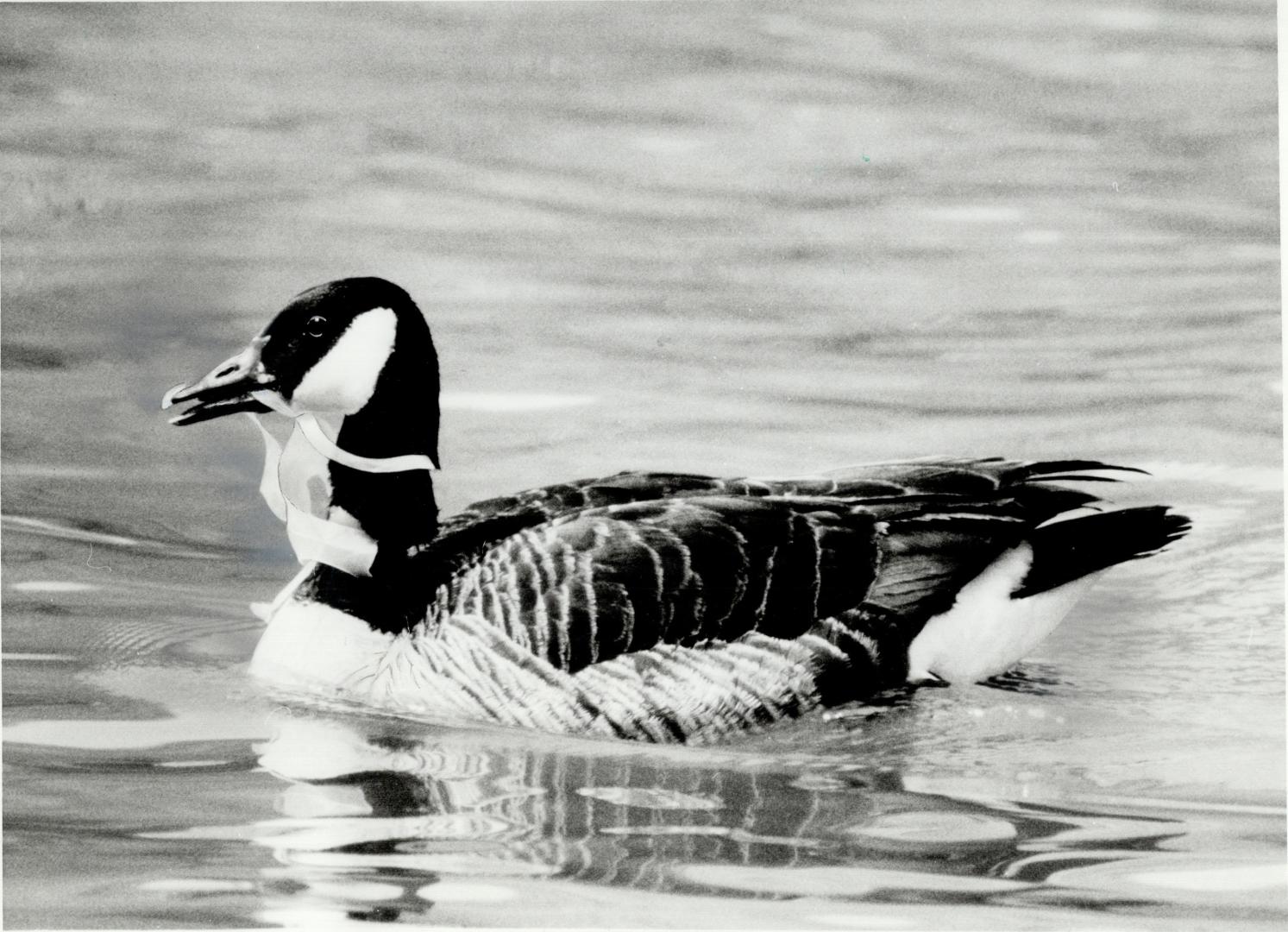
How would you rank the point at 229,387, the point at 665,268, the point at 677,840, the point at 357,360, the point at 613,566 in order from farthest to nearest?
the point at 665,268 < the point at 357,360 < the point at 229,387 < the point at 613,566 < the point at 677,840

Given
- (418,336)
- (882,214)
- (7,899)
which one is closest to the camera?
(7,899)

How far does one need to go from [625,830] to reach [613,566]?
0.79 meters

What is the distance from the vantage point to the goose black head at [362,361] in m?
5.52

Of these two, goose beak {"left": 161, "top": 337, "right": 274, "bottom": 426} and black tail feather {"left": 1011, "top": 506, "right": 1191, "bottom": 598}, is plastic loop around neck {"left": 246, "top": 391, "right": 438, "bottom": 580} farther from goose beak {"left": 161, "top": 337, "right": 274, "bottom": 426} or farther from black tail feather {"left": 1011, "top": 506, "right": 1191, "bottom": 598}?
black tail feather {"left": 1011, "top": 506, "right": 1191, "bottom": 598}

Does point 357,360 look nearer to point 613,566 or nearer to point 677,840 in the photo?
point 613,566

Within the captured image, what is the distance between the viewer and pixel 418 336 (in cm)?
557

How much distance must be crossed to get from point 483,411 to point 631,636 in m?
1.22

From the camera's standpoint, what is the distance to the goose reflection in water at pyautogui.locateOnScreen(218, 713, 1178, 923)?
4586 millimetres

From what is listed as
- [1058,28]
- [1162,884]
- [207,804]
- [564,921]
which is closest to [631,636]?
[564,921]

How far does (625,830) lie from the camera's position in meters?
4.77

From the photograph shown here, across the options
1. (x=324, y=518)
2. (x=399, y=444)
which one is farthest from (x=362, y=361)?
(x=324, y=518)

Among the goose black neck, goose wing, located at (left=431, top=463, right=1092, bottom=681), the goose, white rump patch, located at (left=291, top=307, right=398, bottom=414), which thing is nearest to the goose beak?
the goose

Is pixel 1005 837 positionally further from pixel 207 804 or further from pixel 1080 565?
pixel 207 804

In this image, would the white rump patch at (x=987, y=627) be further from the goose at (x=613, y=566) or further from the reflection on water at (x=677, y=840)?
the reflection on water at (x=677, y=840)
